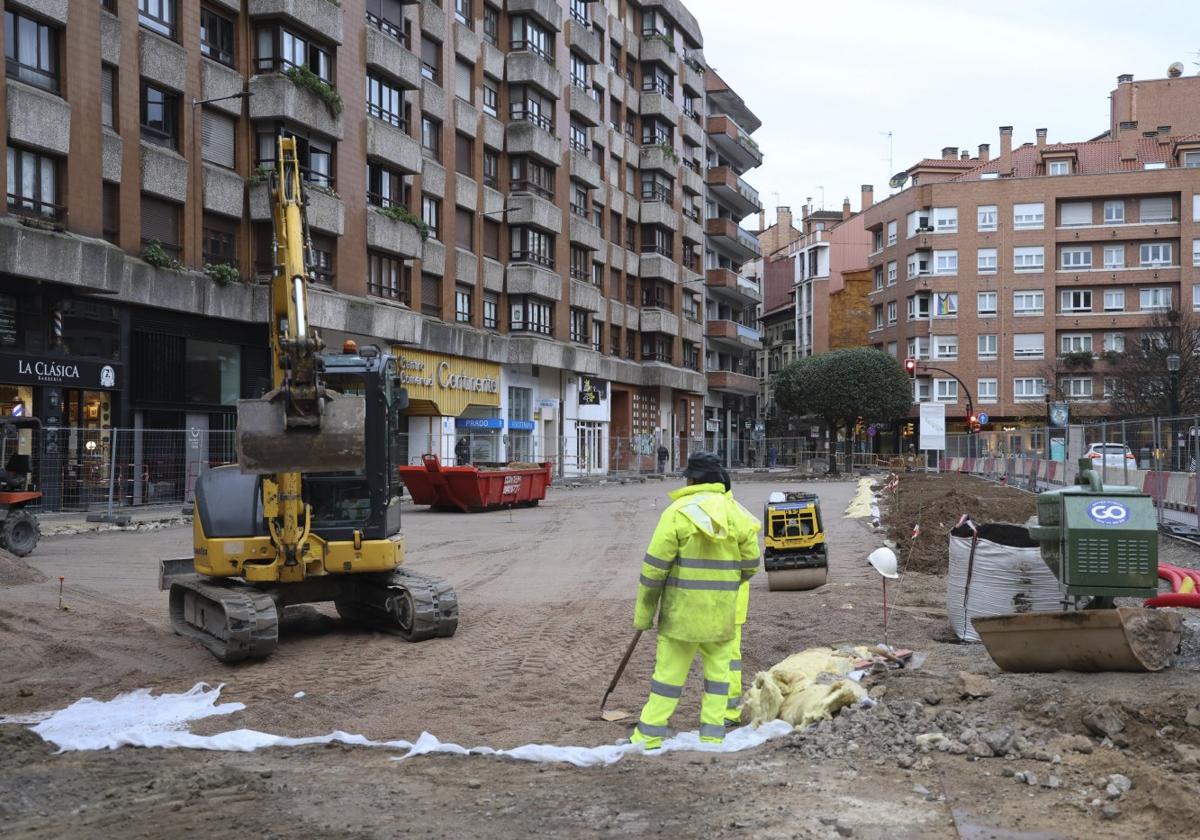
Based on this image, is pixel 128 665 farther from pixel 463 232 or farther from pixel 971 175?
pixel 971 175

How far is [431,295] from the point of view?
137ft

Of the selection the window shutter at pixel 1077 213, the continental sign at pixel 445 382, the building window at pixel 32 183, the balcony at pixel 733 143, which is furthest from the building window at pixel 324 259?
the window shutter at pixel 1077 213

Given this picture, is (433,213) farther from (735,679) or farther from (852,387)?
(735,679)

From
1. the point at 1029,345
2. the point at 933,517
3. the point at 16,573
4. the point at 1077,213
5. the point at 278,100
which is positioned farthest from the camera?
the point at 1029,345

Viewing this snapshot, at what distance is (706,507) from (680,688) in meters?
1.09

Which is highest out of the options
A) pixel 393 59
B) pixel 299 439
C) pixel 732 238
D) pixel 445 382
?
pixel 732 238

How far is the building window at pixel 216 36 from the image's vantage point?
3017 centimetres

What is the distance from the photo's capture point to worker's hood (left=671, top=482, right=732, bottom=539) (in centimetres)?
671

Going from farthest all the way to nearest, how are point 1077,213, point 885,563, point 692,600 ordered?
point 1077,213
point 885,563
point 692,600

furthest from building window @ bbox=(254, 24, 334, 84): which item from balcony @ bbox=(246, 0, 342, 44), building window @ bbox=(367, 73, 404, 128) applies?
building window @ bbox=(367, 73, 404, 128)

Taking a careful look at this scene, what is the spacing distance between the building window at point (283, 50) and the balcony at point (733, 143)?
4177cm

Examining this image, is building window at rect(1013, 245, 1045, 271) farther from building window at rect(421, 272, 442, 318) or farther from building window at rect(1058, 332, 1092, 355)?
building window at rect(421, 272, 442, 318)

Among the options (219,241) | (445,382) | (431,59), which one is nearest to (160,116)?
(219,241)

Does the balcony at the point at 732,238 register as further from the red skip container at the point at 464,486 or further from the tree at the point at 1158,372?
the red skip container at the point at 464,486
